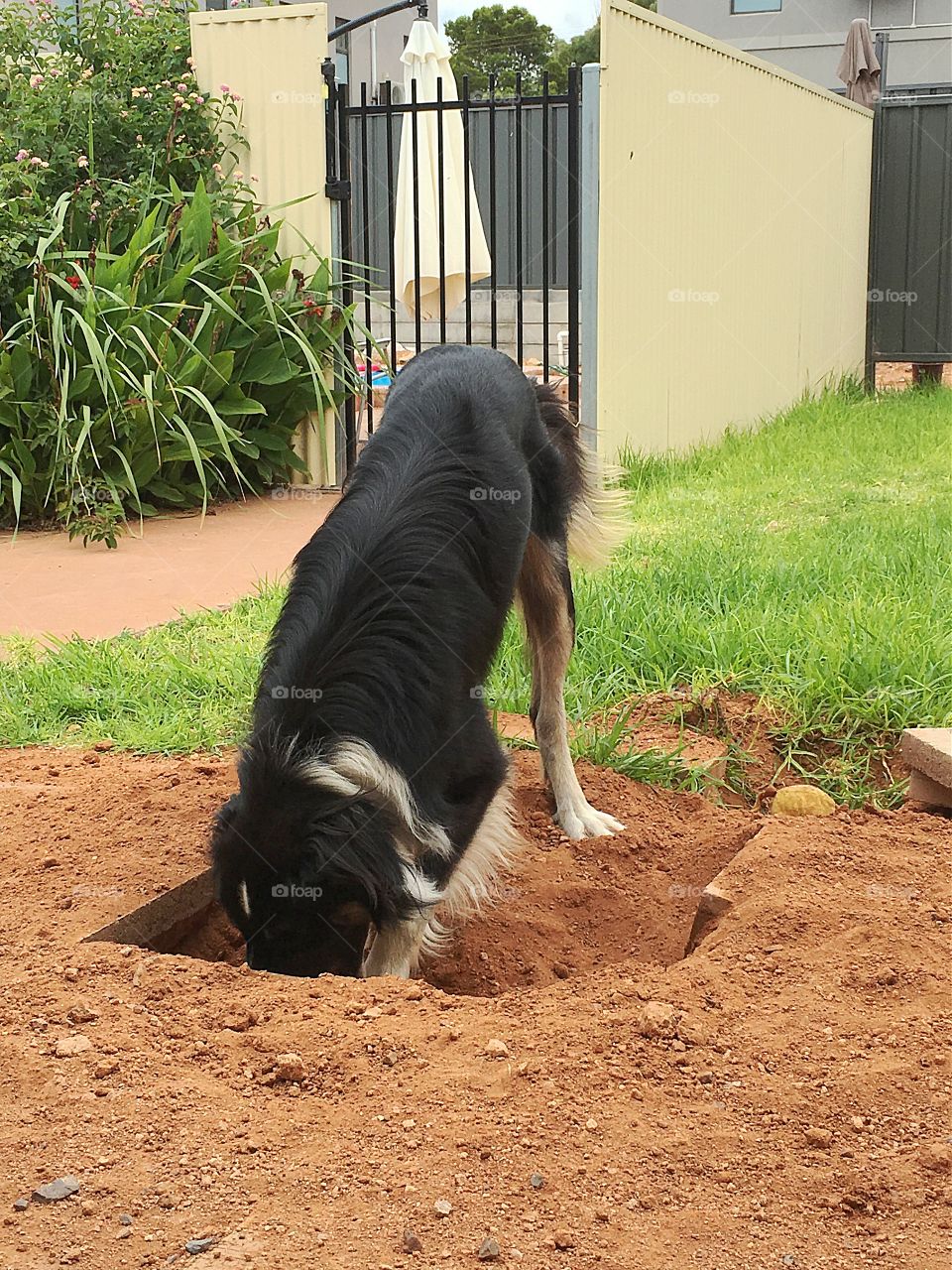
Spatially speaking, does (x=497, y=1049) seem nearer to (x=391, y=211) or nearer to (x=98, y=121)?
(x=98, y=121)

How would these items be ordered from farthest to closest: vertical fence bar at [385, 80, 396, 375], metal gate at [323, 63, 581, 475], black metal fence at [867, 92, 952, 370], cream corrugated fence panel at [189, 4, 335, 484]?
black metal fence at [867, 92, 952, 370] < vertical fence bar at [385, 80, 396, 375] < metal gate at [323, 63, 581, 475] < cream corrugated fence panel at [189, 4, 335, 484]

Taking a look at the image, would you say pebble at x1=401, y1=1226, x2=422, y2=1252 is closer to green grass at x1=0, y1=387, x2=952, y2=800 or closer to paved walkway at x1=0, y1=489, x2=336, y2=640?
green grass at x1=0, y1=387, x2=952, y2=800

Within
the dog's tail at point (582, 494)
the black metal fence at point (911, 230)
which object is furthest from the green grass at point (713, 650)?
the black metal fence at point (911, 230)

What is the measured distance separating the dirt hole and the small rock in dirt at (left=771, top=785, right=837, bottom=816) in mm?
90

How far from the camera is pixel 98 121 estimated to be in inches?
275

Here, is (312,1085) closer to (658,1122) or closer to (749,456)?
(658,1122)

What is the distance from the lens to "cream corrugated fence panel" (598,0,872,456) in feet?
23.9

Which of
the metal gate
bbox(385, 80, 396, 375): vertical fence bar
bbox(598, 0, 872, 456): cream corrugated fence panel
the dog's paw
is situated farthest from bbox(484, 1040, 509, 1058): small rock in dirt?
bbox(385, 80, 396, 375): vertical fence bar

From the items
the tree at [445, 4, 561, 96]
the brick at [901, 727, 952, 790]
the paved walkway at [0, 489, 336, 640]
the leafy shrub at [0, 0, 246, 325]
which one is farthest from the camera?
the tree at [445, 4, 561, 96]

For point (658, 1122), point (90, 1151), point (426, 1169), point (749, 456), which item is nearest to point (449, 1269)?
point (426, 1169)

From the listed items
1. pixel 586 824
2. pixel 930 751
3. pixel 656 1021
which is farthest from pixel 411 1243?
pixel 930 751

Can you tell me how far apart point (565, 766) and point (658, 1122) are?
1.70 metres

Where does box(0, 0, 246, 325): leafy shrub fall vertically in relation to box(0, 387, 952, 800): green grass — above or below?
above

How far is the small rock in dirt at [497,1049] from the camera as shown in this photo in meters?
2.12
